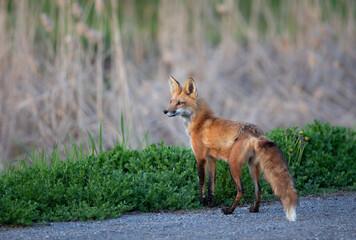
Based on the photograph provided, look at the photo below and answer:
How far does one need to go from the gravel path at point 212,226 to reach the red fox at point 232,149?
0.21 metres

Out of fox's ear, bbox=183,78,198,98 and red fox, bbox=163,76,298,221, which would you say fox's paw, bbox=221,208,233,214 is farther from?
fox's ear, bbox=183,78,198,98

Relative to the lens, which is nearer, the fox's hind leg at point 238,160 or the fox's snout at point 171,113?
the fox's hind leg at point 238,160

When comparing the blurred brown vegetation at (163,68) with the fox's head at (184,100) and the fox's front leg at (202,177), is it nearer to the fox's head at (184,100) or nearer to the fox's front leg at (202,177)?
the fox's head at (184,100)

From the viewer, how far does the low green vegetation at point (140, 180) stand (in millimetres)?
4949

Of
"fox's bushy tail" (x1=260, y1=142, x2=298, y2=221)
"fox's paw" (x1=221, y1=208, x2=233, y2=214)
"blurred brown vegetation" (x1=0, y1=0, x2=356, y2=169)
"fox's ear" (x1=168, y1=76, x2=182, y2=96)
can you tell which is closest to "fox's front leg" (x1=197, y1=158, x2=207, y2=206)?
"fox's paw" (x1=221, y1=208, x2=233, y2=214)

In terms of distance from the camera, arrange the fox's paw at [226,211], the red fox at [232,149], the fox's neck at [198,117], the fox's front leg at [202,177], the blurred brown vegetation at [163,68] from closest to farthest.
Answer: the red fox at [232,149]
the fox's paw at [226,211]
the fox's front leg at [202,177]
the fox's neck at [198,117]
the blurred brown vegetation at [163,68]

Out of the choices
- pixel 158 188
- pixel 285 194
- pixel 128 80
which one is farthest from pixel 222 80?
pixel 285 194

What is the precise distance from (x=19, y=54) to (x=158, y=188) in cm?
481

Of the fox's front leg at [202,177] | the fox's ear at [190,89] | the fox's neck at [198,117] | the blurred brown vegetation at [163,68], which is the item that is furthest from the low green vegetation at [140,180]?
the blurred brown vegetation at [163,68]

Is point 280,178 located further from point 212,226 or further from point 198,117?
point 198,117

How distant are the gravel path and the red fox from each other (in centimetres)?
21

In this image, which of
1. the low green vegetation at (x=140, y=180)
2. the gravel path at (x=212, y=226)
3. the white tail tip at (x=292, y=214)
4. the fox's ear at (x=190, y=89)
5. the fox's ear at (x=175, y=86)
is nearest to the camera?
the gravel path at (x=212, y=226)

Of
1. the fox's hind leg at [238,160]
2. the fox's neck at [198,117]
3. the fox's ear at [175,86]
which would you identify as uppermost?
the fox's ear at [175,86]

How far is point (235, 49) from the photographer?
1105 cm
